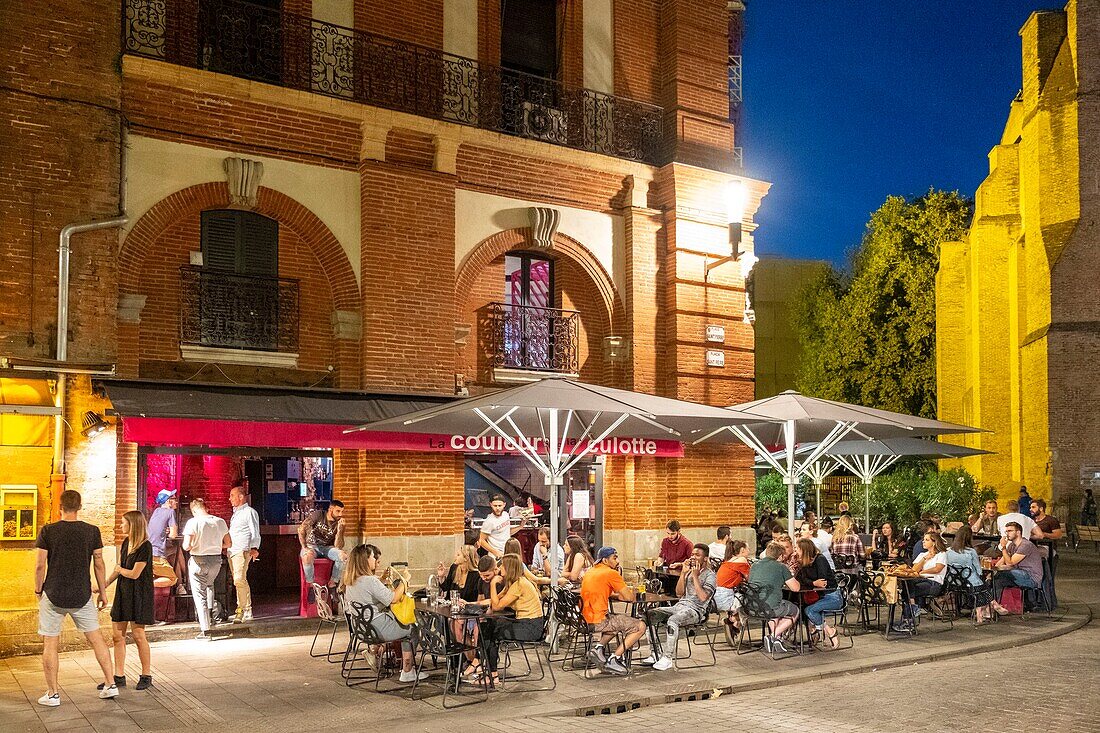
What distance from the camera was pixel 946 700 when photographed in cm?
891

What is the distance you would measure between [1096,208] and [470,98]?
21.0 metres

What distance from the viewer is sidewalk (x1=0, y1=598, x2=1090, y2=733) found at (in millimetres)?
8398

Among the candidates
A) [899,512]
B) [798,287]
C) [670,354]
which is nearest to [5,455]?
[670,354]

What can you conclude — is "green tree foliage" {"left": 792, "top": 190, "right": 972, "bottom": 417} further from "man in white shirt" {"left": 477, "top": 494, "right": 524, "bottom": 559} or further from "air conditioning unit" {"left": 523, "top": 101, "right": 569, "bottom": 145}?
"man in white shirt" {"left": 477, "top": 494, "right": 524, "bottom": 559}

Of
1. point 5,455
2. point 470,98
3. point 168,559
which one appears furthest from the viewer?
point 470,98

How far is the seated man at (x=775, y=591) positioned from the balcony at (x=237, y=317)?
665cm

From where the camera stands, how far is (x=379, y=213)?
14211 millimetres

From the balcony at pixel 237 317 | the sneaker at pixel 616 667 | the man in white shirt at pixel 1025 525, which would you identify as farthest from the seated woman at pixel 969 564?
the balcony at pixel 237 317

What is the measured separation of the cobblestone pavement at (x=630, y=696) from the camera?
27.0ft

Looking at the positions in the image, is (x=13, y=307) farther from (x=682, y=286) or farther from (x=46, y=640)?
(x=682, y=286)

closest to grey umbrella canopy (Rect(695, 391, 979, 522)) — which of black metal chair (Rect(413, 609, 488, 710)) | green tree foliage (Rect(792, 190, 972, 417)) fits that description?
black metal chair (Rect(413, 609, 488, 710))

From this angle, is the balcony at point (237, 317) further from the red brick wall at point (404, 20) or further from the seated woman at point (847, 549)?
the seated woman at point (847, 549)

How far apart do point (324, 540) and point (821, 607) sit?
6246mm

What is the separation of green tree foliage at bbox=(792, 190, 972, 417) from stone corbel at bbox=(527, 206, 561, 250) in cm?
2836
